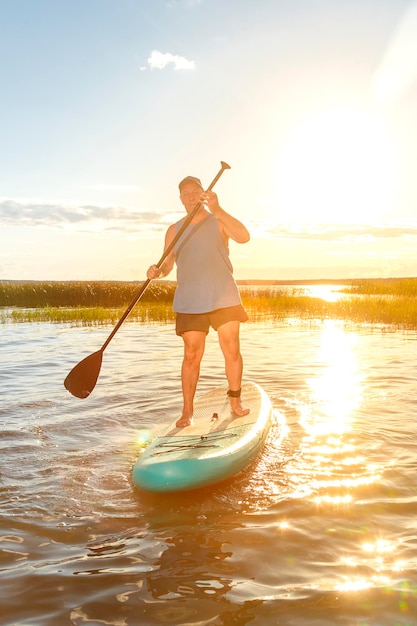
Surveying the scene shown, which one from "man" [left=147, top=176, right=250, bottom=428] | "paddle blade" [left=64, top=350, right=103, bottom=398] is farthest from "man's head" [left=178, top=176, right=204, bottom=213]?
"paddle blade" [left=64, top=350, right=103, bottom=398]

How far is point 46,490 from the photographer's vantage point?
4.59 meters

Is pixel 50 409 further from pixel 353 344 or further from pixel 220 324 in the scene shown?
pixel 353 344

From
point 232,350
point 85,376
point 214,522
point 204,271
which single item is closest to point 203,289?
point 204,271

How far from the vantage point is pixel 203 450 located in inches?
187

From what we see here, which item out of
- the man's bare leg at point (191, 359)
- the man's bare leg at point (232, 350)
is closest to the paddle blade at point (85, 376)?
the man's bare leg at point (191, 359)

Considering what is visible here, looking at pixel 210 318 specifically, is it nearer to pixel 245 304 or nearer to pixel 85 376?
pixel 85 376

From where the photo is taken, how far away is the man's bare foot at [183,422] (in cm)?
559

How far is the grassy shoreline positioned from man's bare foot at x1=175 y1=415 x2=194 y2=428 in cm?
1313

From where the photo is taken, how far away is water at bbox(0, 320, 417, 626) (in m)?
2.99

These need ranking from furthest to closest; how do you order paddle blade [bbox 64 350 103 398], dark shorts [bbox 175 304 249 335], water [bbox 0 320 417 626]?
paddle blade [bbox 64 350 103 398], dark shorts [bbox 175 304 249 335], water [bbox 0 320 417 626]

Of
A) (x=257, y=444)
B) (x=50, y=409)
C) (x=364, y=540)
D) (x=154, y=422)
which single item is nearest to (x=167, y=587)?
(x=364, y=540)

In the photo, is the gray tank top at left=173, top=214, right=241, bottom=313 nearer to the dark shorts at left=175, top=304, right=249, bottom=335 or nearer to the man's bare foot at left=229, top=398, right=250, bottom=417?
the dark shorts at left=175, top=304, right=249, bottom=335

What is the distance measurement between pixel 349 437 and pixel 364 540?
2.27 metres

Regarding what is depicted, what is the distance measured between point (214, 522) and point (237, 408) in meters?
2.01
